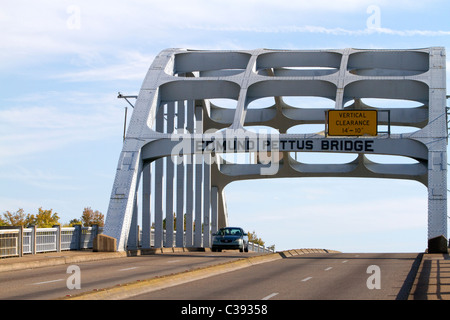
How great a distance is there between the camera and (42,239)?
113 ft

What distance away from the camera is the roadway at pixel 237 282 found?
1689 cm

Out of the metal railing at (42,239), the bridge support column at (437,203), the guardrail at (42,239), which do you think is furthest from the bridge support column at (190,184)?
the bridge support column at (437,203)

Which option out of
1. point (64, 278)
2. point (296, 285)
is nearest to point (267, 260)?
point (64, 278)

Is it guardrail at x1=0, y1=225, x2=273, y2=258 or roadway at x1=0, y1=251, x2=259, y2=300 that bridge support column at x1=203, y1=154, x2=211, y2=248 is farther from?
roadway at x1=0, y1=251, x2=259, y2=300

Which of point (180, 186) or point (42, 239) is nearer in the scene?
point (42, 239)

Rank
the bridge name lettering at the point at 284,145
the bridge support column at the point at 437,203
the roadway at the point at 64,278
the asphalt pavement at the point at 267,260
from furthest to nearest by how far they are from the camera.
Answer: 1. the bridge name lettering at the point at 284,145
2. the bridge support column at the point at 437,203
3. the roadway at the point at 64,278
4. the asphalt pavement at the point at 267,260

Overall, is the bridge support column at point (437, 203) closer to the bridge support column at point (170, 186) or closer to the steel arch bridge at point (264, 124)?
the steel arch bridge at point (264, 124)

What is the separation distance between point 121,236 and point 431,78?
69.8ft

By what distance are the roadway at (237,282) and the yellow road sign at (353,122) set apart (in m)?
15.5

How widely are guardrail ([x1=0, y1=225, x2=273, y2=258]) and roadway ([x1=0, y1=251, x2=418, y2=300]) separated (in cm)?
497

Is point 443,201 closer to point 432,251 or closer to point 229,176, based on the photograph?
point 432,251

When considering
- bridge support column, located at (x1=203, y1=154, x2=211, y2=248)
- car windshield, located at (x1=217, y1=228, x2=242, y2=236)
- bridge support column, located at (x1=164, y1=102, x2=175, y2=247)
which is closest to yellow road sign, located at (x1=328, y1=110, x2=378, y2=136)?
car windshield, located at (x1=217, y1=228, x2=242, y2=236)

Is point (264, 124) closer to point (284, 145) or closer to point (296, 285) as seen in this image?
point (284, 145)

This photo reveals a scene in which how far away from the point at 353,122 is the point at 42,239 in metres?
19.0
